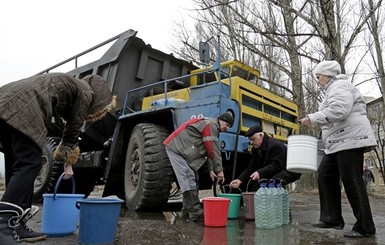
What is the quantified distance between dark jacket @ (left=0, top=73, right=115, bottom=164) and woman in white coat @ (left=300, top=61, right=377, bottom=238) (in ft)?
6.29

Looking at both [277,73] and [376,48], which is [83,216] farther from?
[277,73]

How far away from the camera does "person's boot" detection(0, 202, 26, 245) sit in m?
2.47

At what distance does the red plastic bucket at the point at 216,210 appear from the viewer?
3.82 metres

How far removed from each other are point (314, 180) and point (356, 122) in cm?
→ 936

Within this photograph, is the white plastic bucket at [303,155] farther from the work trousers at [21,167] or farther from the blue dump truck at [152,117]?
the work trousers at [21,167]

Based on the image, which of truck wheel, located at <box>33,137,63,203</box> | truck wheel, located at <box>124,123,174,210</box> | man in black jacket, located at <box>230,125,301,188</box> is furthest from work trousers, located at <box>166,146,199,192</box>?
truck wheel, located at <box>33,137,63,203</box>

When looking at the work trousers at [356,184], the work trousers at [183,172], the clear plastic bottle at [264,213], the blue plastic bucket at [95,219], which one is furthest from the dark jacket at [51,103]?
the work trousers at [356,184]

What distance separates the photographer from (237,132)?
16.0 feet

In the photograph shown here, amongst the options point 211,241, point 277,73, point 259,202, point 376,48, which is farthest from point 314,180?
point 211,241

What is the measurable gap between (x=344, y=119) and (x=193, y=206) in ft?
6.36

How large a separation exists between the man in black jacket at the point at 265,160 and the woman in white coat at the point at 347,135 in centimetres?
92

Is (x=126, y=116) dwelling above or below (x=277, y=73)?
below

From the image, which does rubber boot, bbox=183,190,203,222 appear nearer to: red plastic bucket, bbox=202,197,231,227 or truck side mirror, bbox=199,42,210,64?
red plastic bucket, bbox=202,197,231,227

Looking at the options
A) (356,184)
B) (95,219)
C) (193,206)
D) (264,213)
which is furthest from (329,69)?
(95,219)
